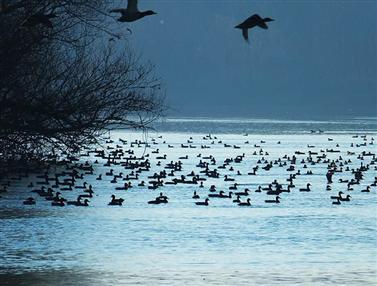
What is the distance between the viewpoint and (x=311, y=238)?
40375 millimetres

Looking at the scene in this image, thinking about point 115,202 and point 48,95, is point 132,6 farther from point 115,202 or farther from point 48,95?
point 115,202

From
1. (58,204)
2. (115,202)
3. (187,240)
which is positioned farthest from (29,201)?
(187,240)

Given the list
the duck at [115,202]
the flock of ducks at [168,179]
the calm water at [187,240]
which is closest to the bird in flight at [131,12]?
the calm water at [187,240]

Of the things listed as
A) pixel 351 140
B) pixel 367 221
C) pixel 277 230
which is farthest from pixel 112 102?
pixel 351 140

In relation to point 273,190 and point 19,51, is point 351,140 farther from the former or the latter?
point 19,51

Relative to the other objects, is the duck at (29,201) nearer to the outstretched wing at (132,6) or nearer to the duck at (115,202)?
the duck at (115,202)

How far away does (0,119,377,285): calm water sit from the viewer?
97.7 feet

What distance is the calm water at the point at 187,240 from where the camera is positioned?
2978cm

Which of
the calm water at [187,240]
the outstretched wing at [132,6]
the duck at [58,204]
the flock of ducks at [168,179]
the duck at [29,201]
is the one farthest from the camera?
the flock of ducks at [168,179]

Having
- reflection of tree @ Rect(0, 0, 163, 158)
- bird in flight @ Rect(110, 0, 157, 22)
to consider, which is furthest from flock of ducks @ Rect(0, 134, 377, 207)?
bird in flight @ Rect(110, 0, 157, 22)

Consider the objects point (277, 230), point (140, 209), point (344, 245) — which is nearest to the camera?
point (344, 245)

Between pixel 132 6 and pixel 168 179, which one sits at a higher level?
pixel 132 6

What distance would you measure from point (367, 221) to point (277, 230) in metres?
6.36

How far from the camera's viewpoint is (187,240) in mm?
38719
